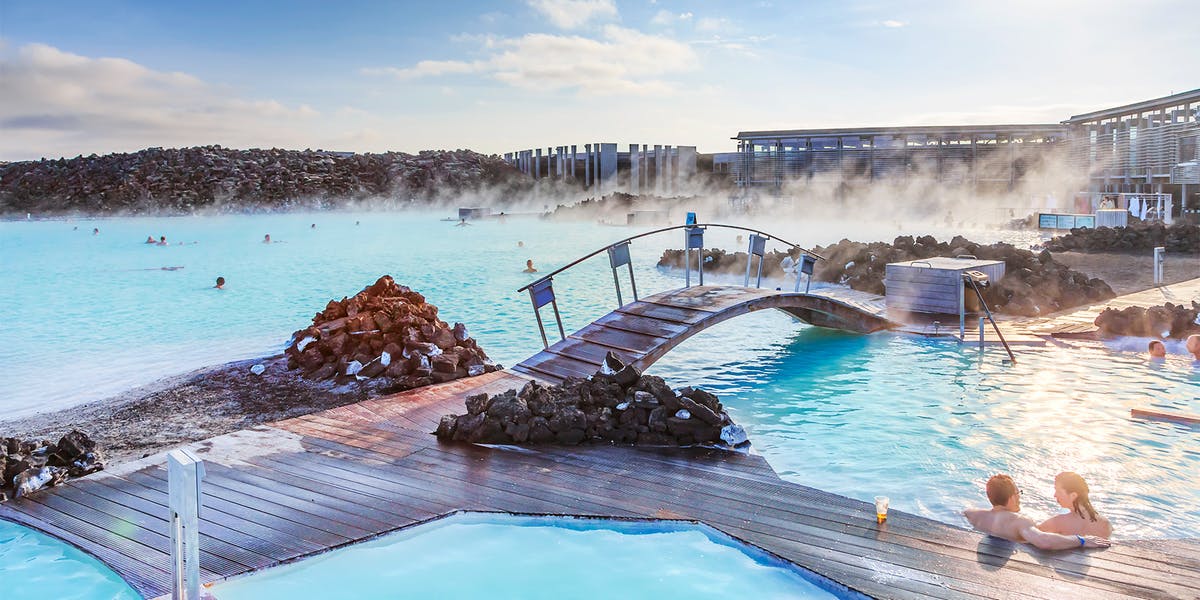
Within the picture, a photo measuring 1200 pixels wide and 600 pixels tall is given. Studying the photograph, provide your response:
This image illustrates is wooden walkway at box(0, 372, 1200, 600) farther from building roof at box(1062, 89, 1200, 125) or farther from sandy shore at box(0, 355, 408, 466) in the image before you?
building roof at box(1062, 89, 1200, 125)

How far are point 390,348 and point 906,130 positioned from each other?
93.4 ft

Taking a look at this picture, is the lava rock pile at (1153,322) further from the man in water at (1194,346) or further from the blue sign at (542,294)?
the blue sign at (542,294)

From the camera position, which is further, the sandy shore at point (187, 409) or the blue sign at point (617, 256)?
the blue sign at point (617, 256)

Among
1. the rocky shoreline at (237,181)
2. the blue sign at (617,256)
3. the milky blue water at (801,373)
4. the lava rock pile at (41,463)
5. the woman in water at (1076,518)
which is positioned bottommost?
the milky blue water at (801,373)

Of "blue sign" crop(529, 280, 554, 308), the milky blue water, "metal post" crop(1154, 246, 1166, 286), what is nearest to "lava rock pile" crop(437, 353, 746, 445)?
the milky blue water

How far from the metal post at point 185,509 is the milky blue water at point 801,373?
432 cm

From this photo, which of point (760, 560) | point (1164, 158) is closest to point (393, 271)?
point (760, 560)

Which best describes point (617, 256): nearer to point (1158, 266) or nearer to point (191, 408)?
point (191, 408)

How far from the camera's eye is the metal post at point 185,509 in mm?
2676

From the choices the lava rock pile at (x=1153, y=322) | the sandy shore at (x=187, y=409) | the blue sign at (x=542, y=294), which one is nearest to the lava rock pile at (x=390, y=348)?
the sandy shore at (x=187, y=409)

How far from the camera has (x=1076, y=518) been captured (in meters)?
4.27

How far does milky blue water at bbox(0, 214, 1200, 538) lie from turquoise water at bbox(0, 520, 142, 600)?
4.42 metres

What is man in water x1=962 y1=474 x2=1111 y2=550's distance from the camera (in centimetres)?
390

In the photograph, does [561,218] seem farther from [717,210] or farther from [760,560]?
[760,560]
